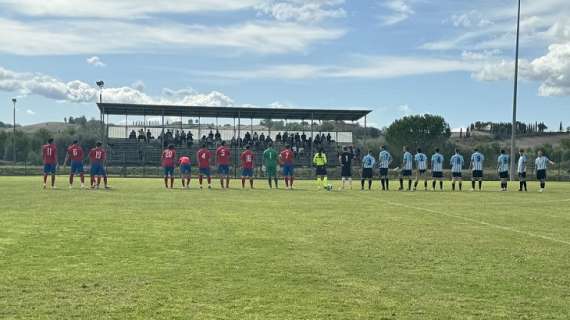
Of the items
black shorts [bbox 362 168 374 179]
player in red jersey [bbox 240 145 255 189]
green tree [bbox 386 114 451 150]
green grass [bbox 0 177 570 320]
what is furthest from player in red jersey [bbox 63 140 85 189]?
green tree [bbox 386 114 451 150]

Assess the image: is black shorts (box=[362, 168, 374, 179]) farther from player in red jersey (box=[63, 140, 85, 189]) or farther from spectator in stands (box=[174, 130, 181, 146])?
spectator in stands (box=[174, 130, 181, 146])

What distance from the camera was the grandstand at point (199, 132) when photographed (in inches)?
2082

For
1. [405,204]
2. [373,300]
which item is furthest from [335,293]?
[405,204]

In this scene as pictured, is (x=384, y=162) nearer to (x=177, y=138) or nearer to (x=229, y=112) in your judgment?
(x=229, y=112)

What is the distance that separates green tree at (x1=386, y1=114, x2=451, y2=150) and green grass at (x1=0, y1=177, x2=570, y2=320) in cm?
7840

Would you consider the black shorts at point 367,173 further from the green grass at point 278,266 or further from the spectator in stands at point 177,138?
the spectator in stands at point 177,138

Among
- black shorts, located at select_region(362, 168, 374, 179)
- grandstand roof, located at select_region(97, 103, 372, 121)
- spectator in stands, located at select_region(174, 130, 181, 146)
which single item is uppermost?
grandstand roof, located at select_region(97, 103, 372, 121)

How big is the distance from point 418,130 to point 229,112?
4840cm

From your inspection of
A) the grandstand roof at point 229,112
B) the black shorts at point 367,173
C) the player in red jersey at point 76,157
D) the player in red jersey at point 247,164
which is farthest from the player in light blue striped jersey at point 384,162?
the grandstand roof at point 229,112

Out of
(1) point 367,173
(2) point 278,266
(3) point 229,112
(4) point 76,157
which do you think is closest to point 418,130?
(3) point 229,112

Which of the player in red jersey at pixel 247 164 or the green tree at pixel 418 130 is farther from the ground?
the green tree at pixel 418 130

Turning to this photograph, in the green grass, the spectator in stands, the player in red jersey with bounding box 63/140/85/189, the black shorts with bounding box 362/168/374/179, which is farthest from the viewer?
the spectator in stands

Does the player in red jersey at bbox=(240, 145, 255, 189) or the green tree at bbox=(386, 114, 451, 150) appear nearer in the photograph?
the player in red jersey at bbox=(240, 145, 255, 189)

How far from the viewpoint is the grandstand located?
52875 mm
